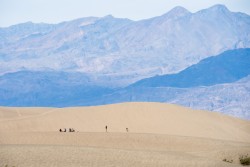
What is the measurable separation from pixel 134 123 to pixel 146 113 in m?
3.35

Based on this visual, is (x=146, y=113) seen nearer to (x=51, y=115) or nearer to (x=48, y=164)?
(x=51, y=115)

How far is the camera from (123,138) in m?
44.7

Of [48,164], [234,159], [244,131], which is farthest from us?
[244,131]

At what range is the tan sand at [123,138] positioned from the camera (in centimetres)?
3088

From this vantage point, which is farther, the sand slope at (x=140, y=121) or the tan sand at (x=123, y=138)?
the sand slope at (x=140, y=121)

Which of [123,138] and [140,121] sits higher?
[123,138]

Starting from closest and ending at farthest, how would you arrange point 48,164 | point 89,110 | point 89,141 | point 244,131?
point 48,164 → point 89,141 → point 244,131 → point 89,110

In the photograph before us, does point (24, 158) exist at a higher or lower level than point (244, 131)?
higher

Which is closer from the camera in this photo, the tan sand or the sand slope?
the tan sand

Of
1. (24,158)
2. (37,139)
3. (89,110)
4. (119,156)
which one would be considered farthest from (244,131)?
(24,158)

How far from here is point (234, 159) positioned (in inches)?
1423

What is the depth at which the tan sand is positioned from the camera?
30.9m

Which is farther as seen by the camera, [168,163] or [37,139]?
[37,139]

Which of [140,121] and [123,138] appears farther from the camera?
[140,121]
